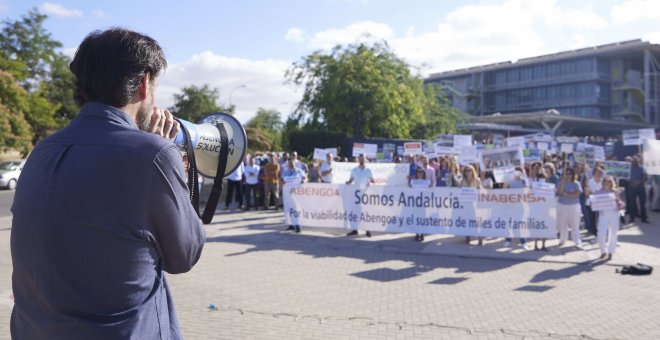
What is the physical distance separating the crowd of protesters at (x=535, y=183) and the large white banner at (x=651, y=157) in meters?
0.22

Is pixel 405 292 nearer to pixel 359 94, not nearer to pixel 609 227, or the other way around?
pixel 609 227

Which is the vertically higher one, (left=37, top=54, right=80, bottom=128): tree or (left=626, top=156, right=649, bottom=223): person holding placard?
(left=37, top=54, right=80, bottom=128): tree

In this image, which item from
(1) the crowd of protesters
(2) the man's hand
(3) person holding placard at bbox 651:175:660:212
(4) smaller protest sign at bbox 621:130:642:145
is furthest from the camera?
(4) smaller protest sign at bbox 621:130:642:145

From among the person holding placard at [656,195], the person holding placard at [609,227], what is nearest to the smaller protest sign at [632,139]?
the person holding placard at [656,195]

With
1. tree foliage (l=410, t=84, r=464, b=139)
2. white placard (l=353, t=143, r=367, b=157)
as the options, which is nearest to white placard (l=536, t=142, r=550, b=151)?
white placard (l=353, t=143, r=367, b=157)

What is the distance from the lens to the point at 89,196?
5.30 feet

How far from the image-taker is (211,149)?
7.45ft

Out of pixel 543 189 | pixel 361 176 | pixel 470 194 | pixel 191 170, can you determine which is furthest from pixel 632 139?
pixel 191 170

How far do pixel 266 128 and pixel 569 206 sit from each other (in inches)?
1665

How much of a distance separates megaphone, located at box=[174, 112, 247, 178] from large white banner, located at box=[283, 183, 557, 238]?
1044cm

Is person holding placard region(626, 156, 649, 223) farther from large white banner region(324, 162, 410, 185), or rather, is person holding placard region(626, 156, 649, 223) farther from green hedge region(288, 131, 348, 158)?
green hedge region(288, 131, 348, 158)

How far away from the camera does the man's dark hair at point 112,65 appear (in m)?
1.77

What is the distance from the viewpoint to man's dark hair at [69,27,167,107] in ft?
5.80

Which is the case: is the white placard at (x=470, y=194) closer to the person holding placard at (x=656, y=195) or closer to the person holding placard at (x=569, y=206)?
the person holding placard at (x=569, y=206)
